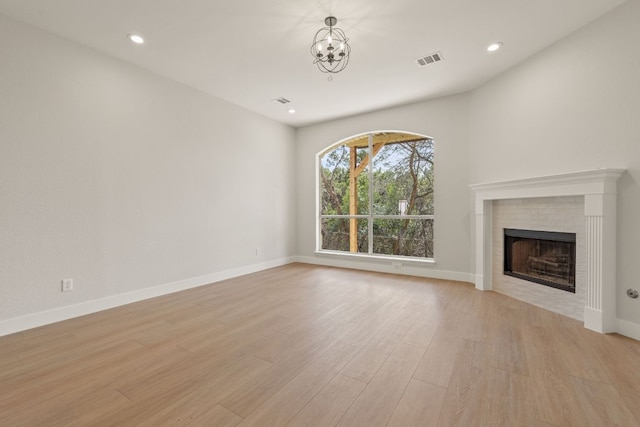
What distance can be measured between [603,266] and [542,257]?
83cm

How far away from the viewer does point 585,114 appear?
9.39ft

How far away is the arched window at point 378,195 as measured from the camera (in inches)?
195

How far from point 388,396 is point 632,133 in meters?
3.15

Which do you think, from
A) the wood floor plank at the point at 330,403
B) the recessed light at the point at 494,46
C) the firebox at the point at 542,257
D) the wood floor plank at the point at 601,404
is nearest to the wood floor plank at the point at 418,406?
the wood floor plank at the point at 330,403

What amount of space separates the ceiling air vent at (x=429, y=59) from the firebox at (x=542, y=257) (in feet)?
7.95

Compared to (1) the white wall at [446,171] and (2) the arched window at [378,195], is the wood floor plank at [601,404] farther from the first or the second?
(2) the arched window at [378,195]

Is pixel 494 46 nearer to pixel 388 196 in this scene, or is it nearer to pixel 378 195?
pixel 388 196

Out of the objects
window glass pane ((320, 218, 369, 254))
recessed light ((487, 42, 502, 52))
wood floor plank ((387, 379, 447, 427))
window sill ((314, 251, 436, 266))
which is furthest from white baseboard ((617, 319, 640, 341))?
window glass pane ((320, 218, 369, 254))

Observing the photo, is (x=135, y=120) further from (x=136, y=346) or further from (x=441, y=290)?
(x=441, y=290)

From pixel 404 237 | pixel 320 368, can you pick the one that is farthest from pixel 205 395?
pixel 404 237

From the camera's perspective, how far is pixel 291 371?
1958 mm

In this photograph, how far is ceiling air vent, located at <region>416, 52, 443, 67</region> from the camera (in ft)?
10.9

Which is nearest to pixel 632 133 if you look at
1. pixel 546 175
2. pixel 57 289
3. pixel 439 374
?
pixel 546 175

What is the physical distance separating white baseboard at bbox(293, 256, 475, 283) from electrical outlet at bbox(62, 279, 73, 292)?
12.6ft
